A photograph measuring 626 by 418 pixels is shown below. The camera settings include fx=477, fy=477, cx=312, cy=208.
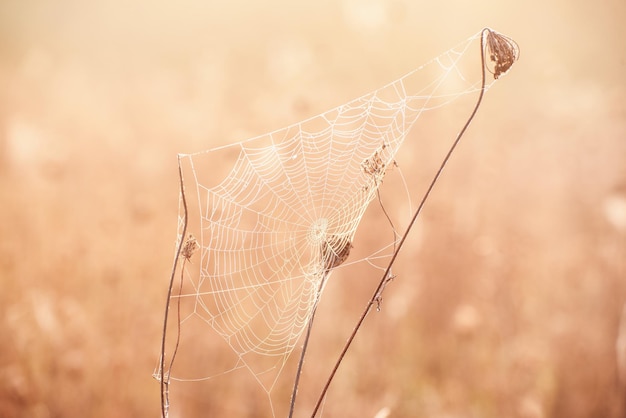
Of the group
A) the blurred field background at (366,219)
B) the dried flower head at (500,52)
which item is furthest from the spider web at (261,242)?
the dried flower head at (500,52)

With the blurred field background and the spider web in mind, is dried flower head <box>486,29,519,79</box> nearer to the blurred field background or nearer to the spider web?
the spider web

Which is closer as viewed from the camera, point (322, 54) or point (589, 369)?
point (589, 369)

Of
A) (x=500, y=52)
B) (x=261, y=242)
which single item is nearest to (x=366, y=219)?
(x=261, y=242)

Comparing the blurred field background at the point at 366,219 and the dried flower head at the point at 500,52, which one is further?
the blurred field background at the point at 366,219

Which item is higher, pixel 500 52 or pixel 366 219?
pixel 500 52

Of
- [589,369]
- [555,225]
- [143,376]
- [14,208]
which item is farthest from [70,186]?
[589,369]

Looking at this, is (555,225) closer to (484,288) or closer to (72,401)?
(484,288)

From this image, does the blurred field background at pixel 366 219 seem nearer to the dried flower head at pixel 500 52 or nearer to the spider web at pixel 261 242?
the spider web at pixel 261 242

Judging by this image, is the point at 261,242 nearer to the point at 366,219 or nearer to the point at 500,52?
the point at 366,219
